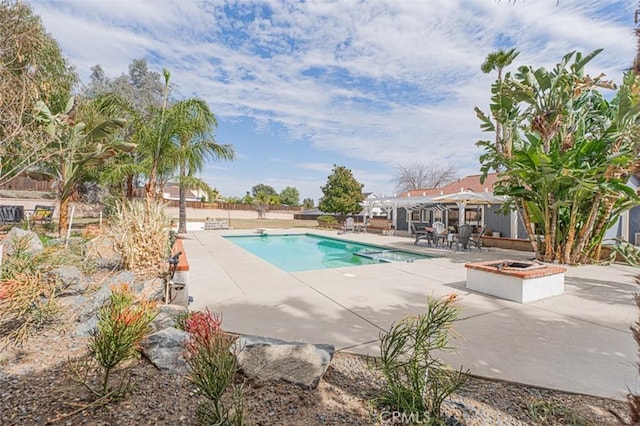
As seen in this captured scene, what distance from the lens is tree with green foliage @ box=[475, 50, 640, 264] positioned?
7969mm

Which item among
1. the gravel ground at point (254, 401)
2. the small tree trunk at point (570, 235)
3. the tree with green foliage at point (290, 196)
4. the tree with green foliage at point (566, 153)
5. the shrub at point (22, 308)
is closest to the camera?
the gravel ground at point (254, 401)

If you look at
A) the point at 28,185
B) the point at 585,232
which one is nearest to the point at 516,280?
the point at 585,232

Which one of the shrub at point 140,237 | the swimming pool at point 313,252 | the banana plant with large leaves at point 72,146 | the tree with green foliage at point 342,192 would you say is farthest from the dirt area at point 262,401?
the tree with green foliage at point 342,192

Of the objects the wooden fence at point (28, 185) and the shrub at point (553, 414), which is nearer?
the shrub at point (553, 414)

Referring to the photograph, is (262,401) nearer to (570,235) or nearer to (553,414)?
(553,414)

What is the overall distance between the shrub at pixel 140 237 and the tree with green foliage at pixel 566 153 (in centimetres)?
937

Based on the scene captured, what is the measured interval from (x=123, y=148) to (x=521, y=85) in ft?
41.6

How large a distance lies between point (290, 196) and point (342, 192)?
1175 inches

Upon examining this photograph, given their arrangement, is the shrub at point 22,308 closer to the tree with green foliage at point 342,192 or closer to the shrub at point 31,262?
the shrub at point 31,262

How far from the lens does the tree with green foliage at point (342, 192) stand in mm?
27553

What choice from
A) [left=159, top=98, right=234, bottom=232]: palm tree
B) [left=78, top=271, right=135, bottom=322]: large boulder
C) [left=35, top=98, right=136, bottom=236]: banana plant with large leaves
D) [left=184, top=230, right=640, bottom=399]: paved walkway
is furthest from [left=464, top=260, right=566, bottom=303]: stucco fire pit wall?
[left=159, top=98, right=234, bottom=232]: palm tree

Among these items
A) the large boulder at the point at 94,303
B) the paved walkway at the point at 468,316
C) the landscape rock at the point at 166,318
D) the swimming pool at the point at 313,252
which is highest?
the large boulder at the point at 94,303

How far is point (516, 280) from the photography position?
5.30 m

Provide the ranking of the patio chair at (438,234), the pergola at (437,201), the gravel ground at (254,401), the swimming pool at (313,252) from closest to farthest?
the gravel ground at (254,401) → the swimming pool at (313,252) → the patio chair at (438,234) → the pergola at (437,201)
